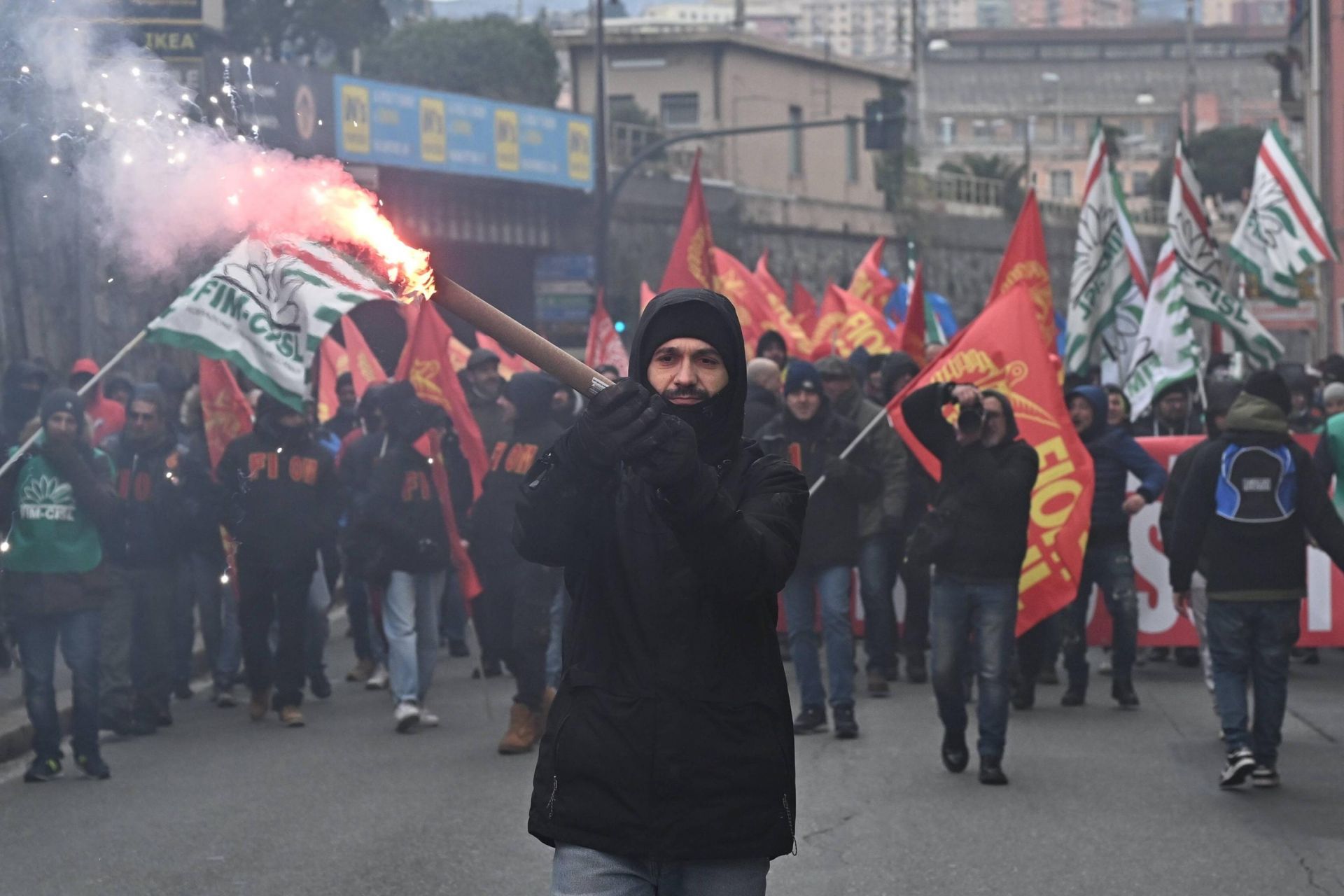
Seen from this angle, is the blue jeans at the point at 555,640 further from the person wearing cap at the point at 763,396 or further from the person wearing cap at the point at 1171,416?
the person wearing cap at the point at 1171,416

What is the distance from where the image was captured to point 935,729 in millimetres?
10094

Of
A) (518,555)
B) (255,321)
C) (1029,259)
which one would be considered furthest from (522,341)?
(1029,259)

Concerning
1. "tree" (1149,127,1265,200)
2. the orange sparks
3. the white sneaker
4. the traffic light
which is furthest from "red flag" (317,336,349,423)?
"tree" (1149,127,1265,200)

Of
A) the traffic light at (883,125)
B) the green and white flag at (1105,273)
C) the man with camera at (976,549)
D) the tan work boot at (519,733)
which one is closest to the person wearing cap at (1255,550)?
the man with camera at (976,549)

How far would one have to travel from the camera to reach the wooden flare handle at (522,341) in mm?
3477

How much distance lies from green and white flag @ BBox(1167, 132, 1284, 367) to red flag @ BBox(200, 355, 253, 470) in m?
7.33

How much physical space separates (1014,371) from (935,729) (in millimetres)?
1872

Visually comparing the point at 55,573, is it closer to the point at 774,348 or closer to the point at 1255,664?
the point at 1255,664

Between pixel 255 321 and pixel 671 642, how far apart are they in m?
6.41

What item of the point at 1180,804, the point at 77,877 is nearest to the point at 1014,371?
the point at 1180,804

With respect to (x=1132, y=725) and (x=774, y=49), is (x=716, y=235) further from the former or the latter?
(x=1132, y=725)

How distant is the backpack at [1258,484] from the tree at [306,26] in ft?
142

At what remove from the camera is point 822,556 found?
9.83m

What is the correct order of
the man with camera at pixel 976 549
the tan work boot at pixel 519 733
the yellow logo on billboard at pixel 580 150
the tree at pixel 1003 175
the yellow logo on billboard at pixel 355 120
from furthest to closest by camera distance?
the tree at pixel 1003 175 → the yellow logo on billboard at pixel 580 150 → the yellow logo on billboard at pixel 355 120 → the tan work boot at pixel 519 733 → the man with camera at pixel 976 549
